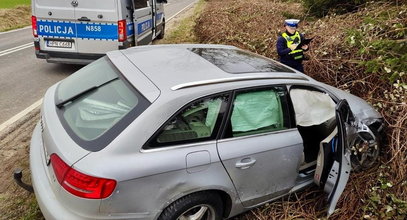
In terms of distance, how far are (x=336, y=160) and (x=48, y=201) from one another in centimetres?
244

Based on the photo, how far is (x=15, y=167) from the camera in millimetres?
3730

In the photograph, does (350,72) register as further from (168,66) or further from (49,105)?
(49,105)

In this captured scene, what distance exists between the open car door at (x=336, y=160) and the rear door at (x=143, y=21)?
18.5ft

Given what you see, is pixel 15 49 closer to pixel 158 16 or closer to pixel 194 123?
pixel 158 16

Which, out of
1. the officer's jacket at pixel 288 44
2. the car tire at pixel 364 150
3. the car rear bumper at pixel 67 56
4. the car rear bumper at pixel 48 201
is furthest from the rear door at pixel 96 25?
the car tire at pixel 364 150

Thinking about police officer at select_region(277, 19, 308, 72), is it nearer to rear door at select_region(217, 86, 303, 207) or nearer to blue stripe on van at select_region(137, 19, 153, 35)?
rear door at select_region(217, 86, 303, 207)

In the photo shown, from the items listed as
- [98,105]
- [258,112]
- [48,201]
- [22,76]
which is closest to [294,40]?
[258,112]

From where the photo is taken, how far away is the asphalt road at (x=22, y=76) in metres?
5.61

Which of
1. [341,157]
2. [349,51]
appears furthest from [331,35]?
[341,157]

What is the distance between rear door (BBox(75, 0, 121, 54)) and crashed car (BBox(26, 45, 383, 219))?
12.7 feet

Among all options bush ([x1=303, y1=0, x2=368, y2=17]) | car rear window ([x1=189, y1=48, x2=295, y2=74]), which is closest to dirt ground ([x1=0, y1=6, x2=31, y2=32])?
bush ([x1=303, y1=0, x2=368, y2=17])

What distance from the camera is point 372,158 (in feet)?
11.9

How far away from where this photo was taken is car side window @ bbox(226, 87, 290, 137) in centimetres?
278

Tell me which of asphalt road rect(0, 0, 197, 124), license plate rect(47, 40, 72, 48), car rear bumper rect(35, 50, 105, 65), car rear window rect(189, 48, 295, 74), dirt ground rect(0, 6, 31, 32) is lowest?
dirt ground rect(0, 6, 31, 32)
